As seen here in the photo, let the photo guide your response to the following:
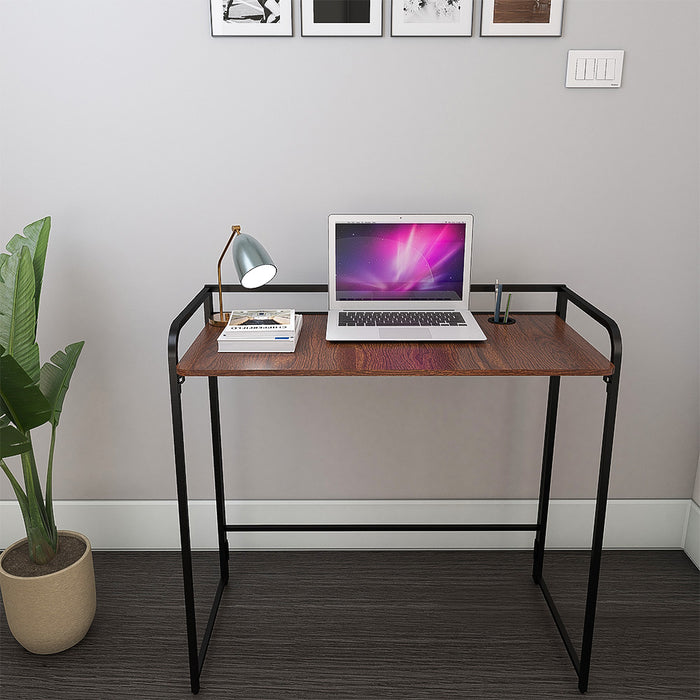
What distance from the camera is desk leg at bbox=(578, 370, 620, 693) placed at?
5.55 ft

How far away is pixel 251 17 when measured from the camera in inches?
79.3

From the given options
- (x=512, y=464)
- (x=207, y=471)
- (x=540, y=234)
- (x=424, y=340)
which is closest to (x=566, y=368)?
(x=424, y=340)

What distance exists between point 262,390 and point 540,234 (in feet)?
3.33

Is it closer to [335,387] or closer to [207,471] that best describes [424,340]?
[335,387]

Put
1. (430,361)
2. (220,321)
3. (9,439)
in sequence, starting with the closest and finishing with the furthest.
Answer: (430,361)
(9,439)
(220,321)

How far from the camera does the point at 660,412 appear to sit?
239cm

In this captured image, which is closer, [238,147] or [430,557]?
[238,147]

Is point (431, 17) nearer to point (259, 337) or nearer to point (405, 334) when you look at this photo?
point (405, 334)

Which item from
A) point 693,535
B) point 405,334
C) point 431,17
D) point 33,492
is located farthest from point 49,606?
point 693,535

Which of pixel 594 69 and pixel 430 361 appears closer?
pixel 430 361

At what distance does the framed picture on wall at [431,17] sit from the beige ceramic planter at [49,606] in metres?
1.77

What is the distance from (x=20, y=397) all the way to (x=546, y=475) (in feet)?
5.09

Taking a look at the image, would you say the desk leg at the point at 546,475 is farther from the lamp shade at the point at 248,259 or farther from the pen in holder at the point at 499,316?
the lamp shade at the point at 248,259

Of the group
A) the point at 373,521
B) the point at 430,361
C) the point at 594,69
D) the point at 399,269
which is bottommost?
the point at 373,521
